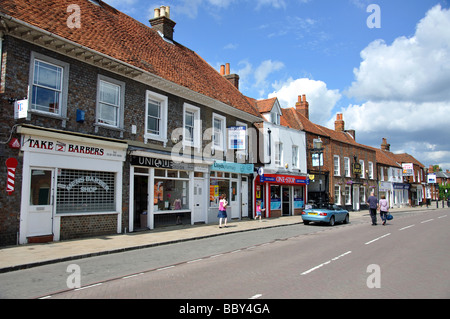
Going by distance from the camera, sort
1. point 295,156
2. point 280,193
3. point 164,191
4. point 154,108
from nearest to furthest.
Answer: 1. point 154,108
2. point 164,191
3. point 280,193
4. point 295,156

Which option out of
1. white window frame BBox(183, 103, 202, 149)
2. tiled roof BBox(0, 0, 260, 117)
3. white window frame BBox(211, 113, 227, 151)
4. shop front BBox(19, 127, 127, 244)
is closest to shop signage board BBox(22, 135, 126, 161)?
shop front BBox(19, 127, 127, 244)

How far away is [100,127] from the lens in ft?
43.1

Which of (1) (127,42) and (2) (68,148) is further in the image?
(1) (127,42)

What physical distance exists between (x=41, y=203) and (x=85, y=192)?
1.63 m

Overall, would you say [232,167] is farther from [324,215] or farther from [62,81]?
[62,81]

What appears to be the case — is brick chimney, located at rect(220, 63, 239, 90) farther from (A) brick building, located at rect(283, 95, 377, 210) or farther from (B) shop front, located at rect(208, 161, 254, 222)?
(B) shop front, located at rect(208, 161, 254, 222)

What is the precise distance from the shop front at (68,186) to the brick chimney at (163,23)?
32.3ft

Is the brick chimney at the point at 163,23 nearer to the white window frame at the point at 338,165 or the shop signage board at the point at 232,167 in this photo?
the shop signage board at the point at 232,167

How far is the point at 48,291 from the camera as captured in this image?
6.21 metres

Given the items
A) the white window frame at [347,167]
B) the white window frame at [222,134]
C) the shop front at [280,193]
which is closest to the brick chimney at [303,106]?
the white window frame at [347,167]

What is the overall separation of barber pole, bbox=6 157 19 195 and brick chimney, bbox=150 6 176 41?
504 inches

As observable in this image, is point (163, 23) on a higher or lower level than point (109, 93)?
higher

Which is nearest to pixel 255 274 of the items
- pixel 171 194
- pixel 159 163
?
pixel 159 163

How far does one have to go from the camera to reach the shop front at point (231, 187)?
1914cm
